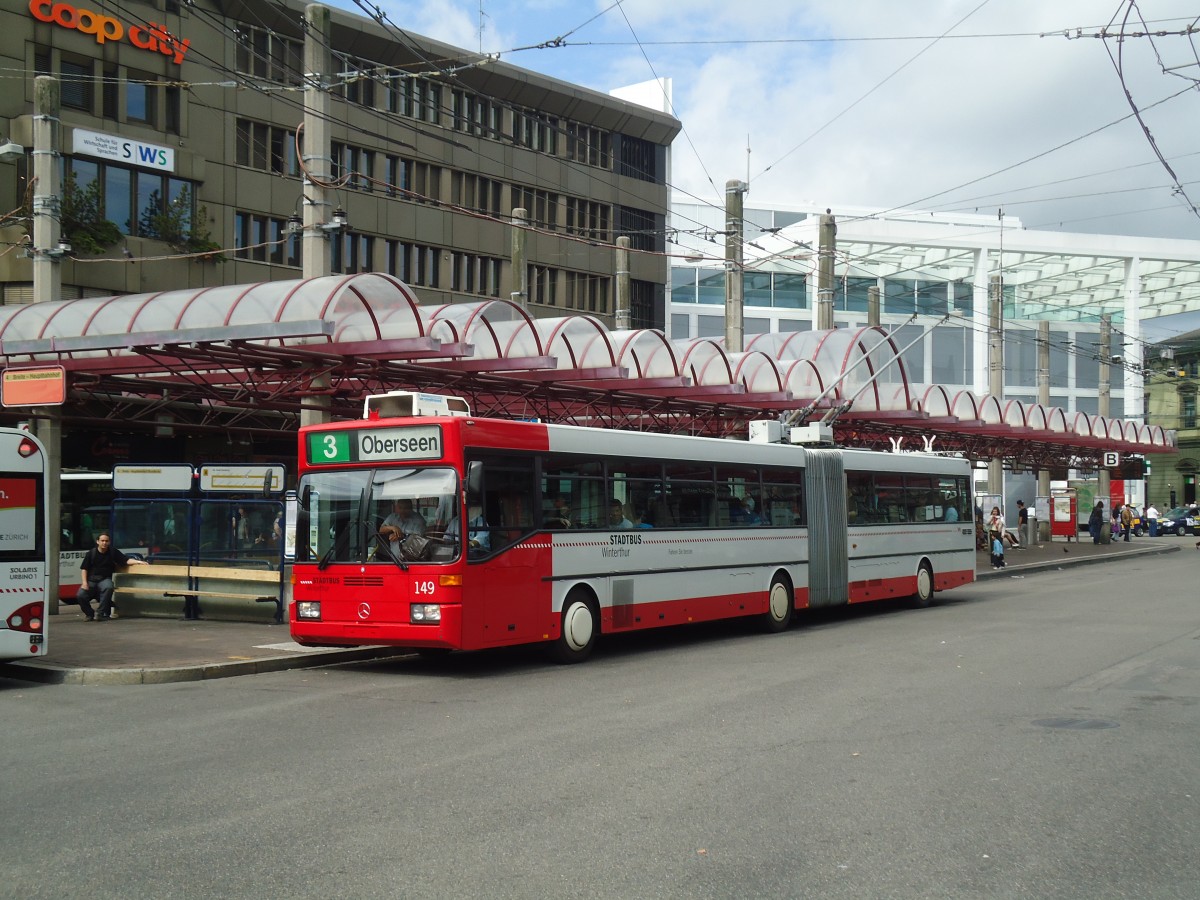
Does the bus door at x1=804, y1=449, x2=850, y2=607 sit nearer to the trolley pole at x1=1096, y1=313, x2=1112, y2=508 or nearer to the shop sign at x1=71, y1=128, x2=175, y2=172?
the shop sign at x1=71, y1=128, x2=175, y2=172

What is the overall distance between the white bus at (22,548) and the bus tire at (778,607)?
10492mm

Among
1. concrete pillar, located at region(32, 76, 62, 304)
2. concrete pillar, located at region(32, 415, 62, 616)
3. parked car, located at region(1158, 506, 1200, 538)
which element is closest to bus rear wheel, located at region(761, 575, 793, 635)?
concrete pillar, located at region(32, 415, 62, 616)

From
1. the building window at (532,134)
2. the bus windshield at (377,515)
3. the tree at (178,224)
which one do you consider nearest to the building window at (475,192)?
the building window at (532,134)

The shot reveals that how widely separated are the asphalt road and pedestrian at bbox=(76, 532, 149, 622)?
21.4ft

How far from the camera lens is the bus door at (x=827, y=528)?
68.7 ft

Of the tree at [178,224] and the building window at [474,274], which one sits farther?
the building window at [474,274]

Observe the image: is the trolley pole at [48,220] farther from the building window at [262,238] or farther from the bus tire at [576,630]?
the building window at [262,238]

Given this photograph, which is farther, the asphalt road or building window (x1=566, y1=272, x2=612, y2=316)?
building window (x1=566, y1=272, x2=612, y2=316)

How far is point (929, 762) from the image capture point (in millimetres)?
8672

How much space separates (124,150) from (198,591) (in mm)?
18444

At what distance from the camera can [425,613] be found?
13.6m

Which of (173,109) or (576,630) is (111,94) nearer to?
(173,109)

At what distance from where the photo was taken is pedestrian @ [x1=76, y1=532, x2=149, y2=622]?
19.7 metres

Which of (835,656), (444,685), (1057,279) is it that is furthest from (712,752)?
(1057,279)
